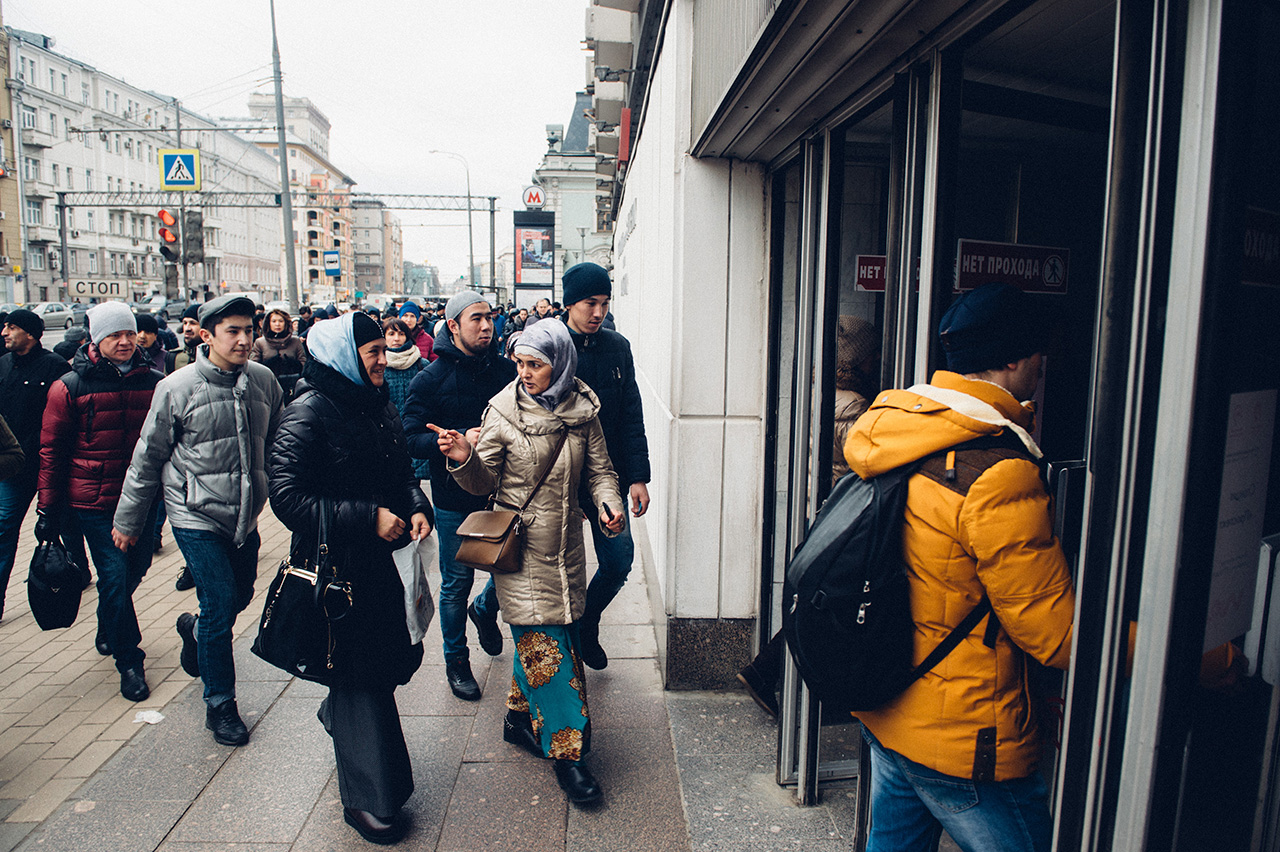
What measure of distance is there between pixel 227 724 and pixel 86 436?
65.2 inches

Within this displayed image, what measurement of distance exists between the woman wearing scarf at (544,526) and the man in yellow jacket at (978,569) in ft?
5.43

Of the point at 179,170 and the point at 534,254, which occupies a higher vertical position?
the point at 179,170

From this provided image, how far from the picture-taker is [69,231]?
55.8 meters

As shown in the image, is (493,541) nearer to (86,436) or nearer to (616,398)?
(616,398)

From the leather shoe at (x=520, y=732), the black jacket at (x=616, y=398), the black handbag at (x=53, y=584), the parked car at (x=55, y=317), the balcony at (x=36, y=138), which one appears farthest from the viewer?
the balcony at (x=36, y=138)

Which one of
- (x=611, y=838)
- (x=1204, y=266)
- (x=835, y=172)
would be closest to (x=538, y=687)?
(x=611, y=838)

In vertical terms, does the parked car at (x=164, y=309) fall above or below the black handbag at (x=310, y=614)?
above

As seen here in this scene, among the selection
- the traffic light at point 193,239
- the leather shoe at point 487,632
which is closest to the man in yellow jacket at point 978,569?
the leather shoe at point 487,632

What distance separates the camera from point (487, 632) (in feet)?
14.7

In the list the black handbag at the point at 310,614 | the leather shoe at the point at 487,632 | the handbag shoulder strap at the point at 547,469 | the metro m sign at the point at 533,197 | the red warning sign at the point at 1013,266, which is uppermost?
the metro m sign at the point at 533,197

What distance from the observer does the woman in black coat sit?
115 inches

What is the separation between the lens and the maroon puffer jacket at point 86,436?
416cm

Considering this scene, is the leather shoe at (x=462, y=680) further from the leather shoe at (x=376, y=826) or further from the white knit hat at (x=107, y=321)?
the white knit hat at (x=107, y=321)

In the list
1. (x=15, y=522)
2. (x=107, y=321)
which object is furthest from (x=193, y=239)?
(x=107, y=321)
